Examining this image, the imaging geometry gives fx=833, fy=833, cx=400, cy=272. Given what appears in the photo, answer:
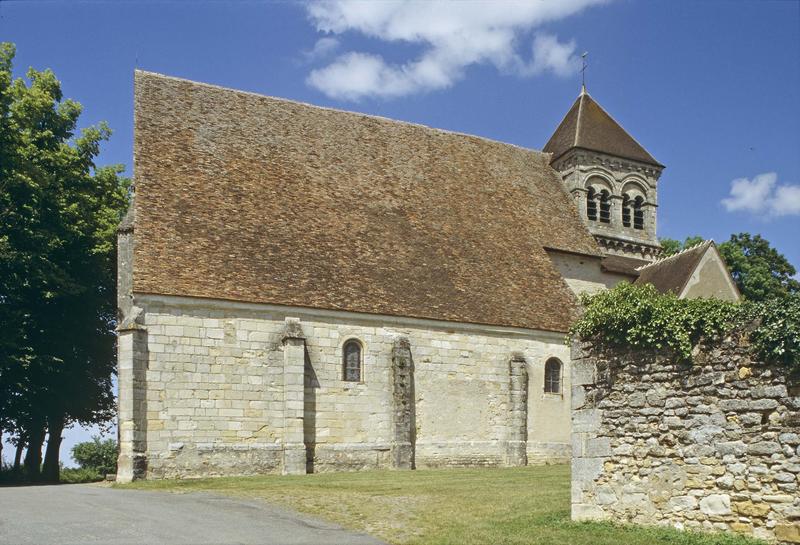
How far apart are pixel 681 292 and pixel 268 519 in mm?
18904

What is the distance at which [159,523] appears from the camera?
1248 centimetres

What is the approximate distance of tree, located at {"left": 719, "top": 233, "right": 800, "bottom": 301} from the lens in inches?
1636

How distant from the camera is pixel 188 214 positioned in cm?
2356

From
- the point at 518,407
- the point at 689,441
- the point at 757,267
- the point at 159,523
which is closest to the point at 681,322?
the point at 689,441

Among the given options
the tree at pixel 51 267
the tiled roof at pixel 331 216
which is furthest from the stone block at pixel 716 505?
the tree at pixel 51 267

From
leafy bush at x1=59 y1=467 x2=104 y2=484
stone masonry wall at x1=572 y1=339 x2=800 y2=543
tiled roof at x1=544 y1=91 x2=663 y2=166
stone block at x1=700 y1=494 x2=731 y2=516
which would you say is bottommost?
leafy bush at x1=59 y1=467 x2=104 y2=484

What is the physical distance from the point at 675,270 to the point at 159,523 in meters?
21.8

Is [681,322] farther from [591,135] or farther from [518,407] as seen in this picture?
[591,135]

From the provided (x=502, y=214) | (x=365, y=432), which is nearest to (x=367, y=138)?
(x=502, y=214)

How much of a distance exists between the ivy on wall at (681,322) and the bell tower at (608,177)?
21.1 m

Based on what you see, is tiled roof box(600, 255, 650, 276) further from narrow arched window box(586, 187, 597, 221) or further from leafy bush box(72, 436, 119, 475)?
leafy bush box(72, 436, 119, 475)

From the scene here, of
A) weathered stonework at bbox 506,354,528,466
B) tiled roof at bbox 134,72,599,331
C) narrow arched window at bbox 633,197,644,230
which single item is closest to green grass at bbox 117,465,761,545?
weathered stonework at bbox 506,354,528,466

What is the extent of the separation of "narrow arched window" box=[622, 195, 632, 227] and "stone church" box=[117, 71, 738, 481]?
368cm

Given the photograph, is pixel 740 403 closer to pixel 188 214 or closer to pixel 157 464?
pixel 157 464
